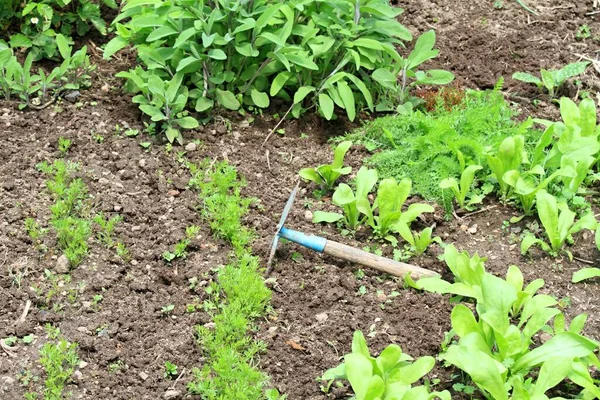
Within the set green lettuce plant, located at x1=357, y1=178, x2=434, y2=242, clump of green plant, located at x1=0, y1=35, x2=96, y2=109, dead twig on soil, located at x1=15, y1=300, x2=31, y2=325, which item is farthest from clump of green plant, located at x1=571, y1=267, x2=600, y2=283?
clump of green plant, located at x1=0, y1=35, x2=96, y2=109

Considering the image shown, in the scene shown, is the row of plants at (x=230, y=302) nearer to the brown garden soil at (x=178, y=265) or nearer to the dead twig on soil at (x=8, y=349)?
the brown garden soil at (x=178, y=265)

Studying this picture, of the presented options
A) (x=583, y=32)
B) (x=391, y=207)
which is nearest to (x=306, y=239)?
(x=391, y=207)

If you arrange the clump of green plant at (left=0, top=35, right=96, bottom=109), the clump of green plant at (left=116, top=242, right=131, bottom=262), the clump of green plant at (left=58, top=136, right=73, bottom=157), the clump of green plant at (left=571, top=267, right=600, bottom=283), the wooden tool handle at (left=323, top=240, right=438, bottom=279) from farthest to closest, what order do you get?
the clump of green plant at (left=0, top=35, right=96, bottom=109), the clump of green plant at (left=58, top=136, right=73, bottom=157), the clump of green plant at (left=116, top=242, right=131, bottom=262), the wooden tool handle at (left=323, top=240, right=438, bottom=279), the clump of green plant at (left=571, top=267, right=600, bottom=283)

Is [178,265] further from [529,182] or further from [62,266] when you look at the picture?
[529,182]

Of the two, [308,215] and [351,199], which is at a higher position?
[351,199]

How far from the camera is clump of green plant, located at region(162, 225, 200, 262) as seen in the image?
4.20 meters

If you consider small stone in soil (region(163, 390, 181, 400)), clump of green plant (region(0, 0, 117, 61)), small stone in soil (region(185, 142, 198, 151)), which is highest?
clump of green plant (region(0, 0, 117, 61))

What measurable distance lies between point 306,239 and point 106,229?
1.02m

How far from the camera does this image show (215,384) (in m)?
3.50

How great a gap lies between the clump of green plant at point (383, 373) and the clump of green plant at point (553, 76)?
96.2 inches

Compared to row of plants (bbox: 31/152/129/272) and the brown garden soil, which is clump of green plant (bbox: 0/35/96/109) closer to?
the brown garden soil

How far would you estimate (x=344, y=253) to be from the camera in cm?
412

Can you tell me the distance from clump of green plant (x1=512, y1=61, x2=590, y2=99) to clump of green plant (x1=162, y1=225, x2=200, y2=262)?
2325mm

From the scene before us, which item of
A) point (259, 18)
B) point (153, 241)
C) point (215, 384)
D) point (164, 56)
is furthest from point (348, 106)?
point (215, 384)
